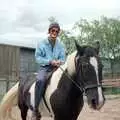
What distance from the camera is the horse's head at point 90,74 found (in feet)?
18.9

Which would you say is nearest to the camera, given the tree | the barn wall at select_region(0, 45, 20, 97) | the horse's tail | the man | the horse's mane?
the horse's mane

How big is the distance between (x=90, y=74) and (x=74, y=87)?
0.58m

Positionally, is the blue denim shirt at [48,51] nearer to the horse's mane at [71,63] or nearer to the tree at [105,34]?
the horse's mane at [71,63]

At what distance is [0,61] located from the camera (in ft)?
127

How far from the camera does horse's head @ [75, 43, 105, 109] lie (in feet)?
18.9

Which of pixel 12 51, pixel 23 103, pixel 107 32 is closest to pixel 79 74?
pixel 23 103

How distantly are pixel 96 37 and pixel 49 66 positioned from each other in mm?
45782

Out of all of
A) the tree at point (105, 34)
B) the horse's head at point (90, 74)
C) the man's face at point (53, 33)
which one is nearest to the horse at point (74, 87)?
the horse's head at point (90, 74)

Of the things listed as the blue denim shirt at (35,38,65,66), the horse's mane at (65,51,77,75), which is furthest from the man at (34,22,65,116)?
the horse's mane at (65,51,77,75)

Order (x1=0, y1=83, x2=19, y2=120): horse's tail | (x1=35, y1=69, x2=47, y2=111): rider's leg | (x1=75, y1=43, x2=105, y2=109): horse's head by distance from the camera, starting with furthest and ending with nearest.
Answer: (x1=0, y1=83, x2=19, y2=120): horse's tail, (x1=35, y1=69, x2=47, y2=111): rider's leg, (x1=75, y1=43, x2=105, y2=109): horse's head

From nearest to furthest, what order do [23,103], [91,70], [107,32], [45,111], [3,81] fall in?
[91,70] → [45,111] → [23,103] → [3,81] → [107,32]

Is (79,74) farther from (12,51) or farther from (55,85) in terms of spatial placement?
(12,51)

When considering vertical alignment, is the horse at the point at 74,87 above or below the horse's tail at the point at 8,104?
above

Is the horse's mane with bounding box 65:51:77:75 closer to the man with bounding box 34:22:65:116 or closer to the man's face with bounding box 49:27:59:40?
the man with bounding box 34:22:65:116
